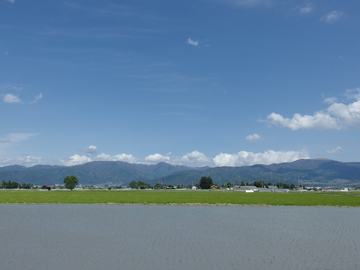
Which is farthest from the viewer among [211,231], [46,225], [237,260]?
[46,225]

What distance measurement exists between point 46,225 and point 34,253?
34.7 feet

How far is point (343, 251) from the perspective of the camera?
16.9 metres

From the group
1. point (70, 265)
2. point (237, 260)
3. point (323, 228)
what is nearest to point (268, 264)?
point (237, 260)

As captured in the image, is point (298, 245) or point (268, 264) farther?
point (298, 245)

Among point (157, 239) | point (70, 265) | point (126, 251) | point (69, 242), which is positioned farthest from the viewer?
point (157, 239)

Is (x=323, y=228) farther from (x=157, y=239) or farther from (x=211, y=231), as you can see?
(x=157, y=239)

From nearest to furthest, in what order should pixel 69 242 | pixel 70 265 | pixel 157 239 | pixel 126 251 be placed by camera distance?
pixel 70 265 → pixel 126 251 → pixel 69 242 → pixel 157 239

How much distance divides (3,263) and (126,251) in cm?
556

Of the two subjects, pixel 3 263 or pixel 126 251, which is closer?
pixel 3 263

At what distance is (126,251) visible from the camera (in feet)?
52.5

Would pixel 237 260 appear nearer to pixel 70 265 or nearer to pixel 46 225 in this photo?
pixel 70 265

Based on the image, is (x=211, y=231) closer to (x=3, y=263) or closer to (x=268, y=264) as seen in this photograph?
(x=268, y=264)

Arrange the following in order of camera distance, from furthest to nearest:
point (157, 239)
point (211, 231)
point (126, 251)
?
point (211, 231), point (157, 239), point (126, 251)

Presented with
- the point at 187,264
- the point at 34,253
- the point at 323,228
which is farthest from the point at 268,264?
the point at 323,228
